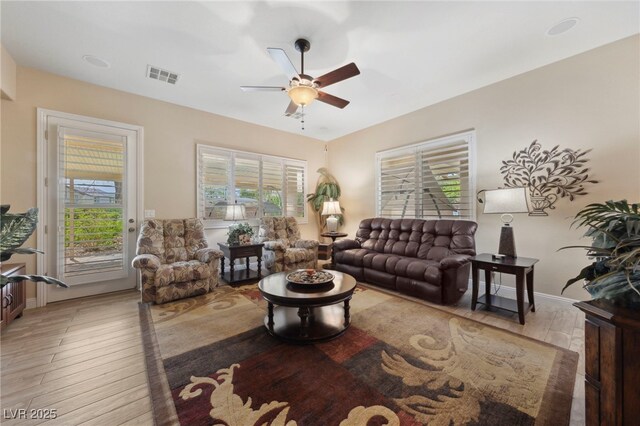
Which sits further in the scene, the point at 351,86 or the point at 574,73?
the point at 351,86

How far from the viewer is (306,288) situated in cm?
244

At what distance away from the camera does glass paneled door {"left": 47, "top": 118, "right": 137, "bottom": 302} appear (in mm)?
3271

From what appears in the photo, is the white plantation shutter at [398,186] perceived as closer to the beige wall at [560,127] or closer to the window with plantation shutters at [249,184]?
the beige wall at [560,127]

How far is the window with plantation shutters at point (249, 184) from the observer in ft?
15.0

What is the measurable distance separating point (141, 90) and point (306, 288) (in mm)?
3962

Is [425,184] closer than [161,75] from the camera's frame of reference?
No

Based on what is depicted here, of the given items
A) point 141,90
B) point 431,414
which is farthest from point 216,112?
point 431,414

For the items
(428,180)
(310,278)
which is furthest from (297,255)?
(428,180)

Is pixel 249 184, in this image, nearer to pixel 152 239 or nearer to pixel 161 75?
pixel 152 239

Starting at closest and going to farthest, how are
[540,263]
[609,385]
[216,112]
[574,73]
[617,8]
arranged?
[609,385] < [617,8] < [574,73] < [540,263] < [216,112]

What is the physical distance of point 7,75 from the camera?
9.35 feet

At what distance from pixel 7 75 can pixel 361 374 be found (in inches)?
197

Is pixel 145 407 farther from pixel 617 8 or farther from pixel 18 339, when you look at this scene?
pixel 617 8

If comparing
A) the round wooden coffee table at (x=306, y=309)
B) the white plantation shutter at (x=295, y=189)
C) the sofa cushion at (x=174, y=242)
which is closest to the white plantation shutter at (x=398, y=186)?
the white plantation shutter at (x=295, y=189)
